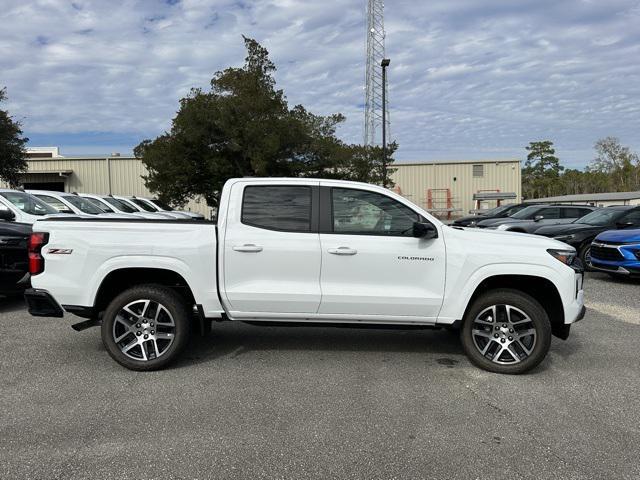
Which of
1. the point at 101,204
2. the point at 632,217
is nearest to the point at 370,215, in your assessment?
the point at 632,217

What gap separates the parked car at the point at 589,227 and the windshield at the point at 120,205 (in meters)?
12.9

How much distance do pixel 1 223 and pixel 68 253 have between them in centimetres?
354

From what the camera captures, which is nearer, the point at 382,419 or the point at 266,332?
the point at 382,419

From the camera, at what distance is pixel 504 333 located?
486cm

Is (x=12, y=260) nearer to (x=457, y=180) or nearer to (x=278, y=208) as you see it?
(x=278, y=208)

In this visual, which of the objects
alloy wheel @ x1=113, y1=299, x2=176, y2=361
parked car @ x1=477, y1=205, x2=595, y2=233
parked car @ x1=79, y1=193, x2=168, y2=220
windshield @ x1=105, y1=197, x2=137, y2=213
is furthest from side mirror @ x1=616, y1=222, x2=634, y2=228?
windshield @ x1=105, y1=197, x2=137, y2=213

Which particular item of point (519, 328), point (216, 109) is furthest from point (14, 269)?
point (216, 109)

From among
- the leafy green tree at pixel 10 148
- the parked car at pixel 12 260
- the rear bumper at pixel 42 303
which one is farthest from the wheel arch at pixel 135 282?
the leafy green tree at pixel 10 148

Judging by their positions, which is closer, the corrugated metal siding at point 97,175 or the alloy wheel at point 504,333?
the alloy wheel at point 504,333

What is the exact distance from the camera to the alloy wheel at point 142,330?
491cm

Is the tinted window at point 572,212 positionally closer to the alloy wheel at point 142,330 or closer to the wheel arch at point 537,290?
the wheel arch at point 537,290

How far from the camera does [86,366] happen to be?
16.8ft

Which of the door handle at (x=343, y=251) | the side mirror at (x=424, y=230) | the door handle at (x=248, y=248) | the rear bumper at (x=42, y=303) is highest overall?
the side mirror at (x=424, y=230)

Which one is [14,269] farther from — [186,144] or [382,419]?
[186,144]
